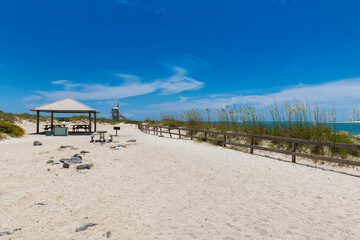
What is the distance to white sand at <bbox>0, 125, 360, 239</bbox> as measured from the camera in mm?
3248

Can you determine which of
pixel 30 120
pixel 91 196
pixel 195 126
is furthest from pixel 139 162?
pixel 30 120

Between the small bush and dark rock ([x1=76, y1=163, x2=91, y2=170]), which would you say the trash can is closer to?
the small bush

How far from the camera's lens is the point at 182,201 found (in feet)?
14.3

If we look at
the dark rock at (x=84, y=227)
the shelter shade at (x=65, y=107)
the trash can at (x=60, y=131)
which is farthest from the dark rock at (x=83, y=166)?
the shelter shade at (x=65, y=107)

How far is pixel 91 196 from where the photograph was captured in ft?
15.5

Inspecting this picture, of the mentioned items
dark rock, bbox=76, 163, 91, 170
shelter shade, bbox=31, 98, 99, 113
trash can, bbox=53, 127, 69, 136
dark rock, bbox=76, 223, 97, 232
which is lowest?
dark rock, bbox=76, 223, 97, 232

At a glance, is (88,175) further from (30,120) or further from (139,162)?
(30,120)

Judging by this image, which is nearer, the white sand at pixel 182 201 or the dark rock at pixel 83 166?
the white sand at pixel 182 201

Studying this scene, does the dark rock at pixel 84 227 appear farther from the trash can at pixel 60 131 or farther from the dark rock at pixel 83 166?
the trash can at pixel 60 131

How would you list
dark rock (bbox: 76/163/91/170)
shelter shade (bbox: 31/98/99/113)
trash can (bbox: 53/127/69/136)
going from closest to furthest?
dark rock (bbox: 76/163/91/170), trash can (bbox: 53/127/69/136), shelter shade (bbox: 31/98/99/113)

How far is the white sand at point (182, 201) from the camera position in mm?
3248

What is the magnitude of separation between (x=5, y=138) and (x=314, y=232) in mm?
18703

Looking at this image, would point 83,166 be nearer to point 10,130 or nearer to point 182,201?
point 182,201

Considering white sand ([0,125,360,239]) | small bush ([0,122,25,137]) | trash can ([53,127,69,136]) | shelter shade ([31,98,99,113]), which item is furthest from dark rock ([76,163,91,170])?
shelter shade ([31,98,99,113])
